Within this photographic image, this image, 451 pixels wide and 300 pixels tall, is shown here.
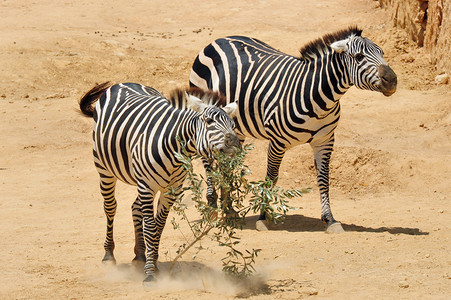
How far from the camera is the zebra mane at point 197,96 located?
6.48 meters

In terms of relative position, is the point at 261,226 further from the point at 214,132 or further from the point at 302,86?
the point at 214,132

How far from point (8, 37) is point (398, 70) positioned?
33.4 feet

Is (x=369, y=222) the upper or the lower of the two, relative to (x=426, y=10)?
lower

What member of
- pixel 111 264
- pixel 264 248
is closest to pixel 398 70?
pixel 264 248

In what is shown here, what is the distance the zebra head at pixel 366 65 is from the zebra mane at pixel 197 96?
7.40 ft

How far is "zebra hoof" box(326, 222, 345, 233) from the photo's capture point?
8438 millimetres

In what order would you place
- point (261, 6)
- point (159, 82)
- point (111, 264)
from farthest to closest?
point (261, 6)
point (159, 82)
point (111, 264)

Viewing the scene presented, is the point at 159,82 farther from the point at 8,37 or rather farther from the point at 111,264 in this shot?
the point at 111,264

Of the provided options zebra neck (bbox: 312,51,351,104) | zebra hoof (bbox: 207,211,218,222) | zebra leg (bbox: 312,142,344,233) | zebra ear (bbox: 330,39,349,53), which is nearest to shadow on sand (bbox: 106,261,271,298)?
zebra hoof (bbox: 207,211,218,222)

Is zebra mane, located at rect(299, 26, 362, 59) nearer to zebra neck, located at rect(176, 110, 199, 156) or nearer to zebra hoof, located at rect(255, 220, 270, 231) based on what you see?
zebra hoof, located at rect(255, 220, 270, 231)

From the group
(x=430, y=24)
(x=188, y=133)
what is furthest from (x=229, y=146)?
(x=430, y=24)

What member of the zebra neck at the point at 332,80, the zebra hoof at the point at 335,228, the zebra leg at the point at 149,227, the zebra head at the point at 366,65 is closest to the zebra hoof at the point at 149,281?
the zebra leg at the point at 149,227

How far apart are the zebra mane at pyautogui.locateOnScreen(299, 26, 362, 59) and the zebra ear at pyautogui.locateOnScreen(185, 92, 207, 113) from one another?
2.86 m

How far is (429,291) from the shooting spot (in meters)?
5.84
